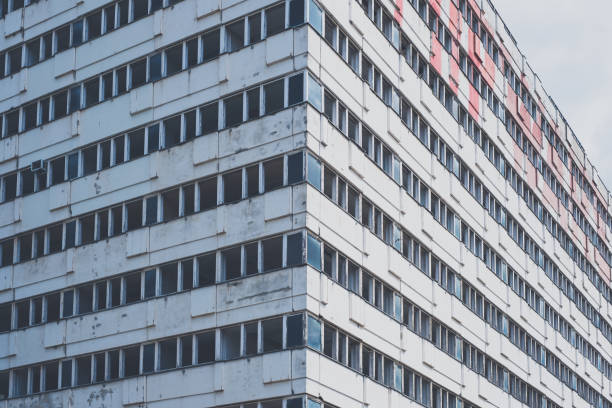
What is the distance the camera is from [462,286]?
59594 mm

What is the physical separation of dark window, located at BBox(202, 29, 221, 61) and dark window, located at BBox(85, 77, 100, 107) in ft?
19.9

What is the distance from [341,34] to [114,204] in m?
11.5

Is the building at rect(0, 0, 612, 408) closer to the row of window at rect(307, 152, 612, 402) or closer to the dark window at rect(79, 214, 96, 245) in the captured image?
the dark window at rect(79, 214, 96, 245)

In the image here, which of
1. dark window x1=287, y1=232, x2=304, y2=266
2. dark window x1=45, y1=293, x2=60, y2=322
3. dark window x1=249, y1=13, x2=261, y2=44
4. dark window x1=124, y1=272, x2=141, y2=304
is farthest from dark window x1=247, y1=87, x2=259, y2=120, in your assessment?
dark window x1=45, y1=293, x2=60, y2=322

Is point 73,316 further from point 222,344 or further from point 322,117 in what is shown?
point 322,117

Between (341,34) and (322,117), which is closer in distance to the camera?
(322,117)

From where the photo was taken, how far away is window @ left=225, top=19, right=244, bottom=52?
4762 centimetres

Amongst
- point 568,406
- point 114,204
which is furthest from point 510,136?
point 114,204

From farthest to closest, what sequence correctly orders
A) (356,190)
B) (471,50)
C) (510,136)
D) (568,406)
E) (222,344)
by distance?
(568,406), (510,136), (471,50), (356,190), (222,344)

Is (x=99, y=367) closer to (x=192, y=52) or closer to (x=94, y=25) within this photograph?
(x=192, y=52)

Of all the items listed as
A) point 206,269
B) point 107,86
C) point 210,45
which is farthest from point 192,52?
point 206,269

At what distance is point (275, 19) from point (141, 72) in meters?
7.04

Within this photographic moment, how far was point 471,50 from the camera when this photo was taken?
211 feet

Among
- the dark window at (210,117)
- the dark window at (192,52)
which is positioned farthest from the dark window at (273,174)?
the dark window at (192,52)
